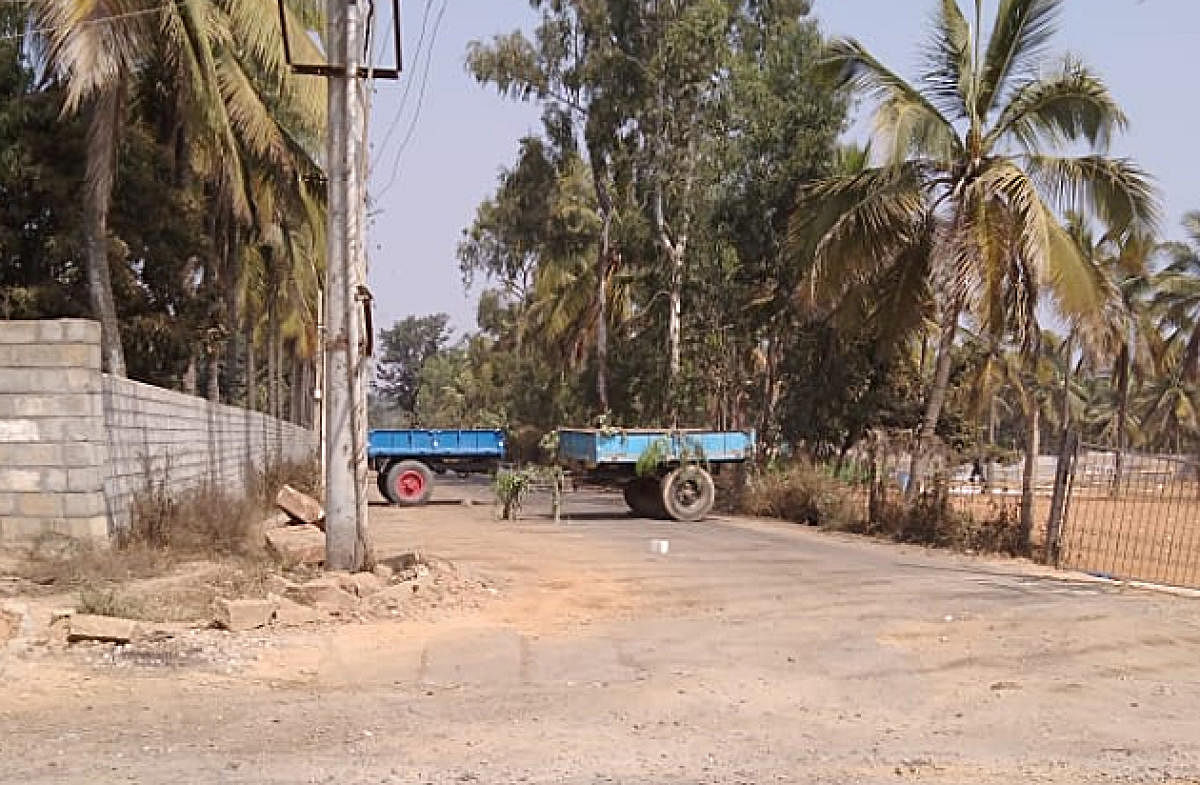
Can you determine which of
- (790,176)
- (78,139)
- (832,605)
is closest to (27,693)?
(832,605)

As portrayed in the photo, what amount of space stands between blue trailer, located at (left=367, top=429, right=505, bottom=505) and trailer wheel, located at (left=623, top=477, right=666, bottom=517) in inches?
175

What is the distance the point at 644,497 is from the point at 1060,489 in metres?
8.90

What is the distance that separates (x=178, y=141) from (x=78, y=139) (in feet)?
6.52

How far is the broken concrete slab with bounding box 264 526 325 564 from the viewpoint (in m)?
12.8

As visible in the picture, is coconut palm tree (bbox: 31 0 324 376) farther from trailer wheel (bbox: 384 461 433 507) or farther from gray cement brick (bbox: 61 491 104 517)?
trailer wheel (bbox: 384 461 433 507)

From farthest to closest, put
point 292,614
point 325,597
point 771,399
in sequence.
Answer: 1. point 771,399
2. point 325,597
3. point 292,614

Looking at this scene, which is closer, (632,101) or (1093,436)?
(632,101)

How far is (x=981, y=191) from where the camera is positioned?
62.7 ft

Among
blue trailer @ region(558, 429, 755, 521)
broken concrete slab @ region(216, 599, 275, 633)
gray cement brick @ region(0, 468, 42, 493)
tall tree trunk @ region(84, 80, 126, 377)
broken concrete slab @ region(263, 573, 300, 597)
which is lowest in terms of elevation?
blue trailer @ region(558, 429, 755, 521)

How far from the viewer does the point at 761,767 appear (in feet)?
20.8

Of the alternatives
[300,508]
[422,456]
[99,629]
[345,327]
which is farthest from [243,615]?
[422,456]

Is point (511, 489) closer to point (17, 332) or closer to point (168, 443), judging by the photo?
point (168, 443)

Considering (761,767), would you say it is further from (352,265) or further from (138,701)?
(352,265)

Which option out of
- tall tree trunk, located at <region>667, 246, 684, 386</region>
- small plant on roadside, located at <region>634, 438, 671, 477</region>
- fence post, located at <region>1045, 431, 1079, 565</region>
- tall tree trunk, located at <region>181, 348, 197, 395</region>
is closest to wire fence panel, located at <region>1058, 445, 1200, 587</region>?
fence post, located at <region>1045, 431, 1079, 565</region>
